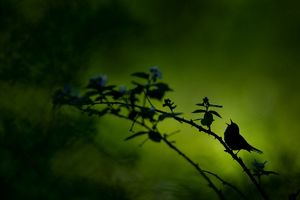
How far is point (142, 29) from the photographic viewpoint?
336 centimetres

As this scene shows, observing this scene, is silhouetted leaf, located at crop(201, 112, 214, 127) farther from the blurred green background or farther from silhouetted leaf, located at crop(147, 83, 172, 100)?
the blurred green background

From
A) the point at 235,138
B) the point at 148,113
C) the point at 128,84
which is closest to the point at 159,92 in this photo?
the point at 148,113

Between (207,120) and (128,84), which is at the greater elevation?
(128,84)

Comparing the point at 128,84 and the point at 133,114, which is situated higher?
the point at 128,84

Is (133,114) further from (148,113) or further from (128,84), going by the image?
(128,84)

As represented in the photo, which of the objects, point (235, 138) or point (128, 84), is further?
point (128, 84)

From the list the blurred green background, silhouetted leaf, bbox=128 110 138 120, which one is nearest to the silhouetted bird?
silhouetted leaf, bbox=128 110 138 120

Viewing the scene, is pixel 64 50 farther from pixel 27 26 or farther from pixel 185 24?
pixel 185 24

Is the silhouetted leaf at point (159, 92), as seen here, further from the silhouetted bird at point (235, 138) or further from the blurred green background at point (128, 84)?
the blurred green background at point (128, 84)

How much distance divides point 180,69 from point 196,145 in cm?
77

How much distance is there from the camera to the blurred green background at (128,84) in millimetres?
1394

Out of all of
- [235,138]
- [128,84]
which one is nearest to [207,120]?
[235,138]

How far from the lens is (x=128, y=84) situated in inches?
117

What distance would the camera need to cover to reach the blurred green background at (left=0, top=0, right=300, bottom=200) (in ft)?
4.57
